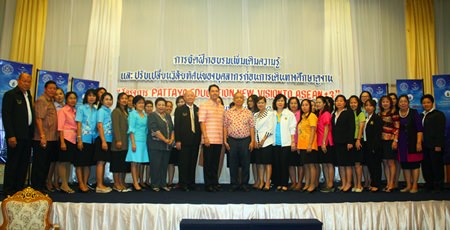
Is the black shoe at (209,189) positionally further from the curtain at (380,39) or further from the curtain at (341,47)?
the curtain at (380,39)

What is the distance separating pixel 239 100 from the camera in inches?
193

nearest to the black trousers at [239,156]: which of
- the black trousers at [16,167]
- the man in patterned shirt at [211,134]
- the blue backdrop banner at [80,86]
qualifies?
the man in patterned shirt at [211,134]

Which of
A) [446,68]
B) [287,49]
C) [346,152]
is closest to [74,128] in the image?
[346,152]

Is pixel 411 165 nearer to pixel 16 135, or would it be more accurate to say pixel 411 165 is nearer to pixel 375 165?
pixel 375 165

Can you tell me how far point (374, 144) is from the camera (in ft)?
16.1

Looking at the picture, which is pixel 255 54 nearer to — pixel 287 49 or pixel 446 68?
pixel 287 49

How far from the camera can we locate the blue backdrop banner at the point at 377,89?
22.8 ft

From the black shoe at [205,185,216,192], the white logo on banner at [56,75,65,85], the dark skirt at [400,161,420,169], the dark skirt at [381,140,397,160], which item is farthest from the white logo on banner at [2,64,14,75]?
the dark skirt at [400,161,420,169]

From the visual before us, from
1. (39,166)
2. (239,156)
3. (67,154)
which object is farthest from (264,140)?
(39,166)

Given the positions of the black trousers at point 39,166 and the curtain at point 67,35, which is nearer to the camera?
the black trousers at point 39,166

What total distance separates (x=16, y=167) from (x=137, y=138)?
4.87ft

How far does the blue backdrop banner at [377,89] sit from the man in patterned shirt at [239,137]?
3.17m

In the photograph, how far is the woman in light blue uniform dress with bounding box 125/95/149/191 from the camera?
4.86 m

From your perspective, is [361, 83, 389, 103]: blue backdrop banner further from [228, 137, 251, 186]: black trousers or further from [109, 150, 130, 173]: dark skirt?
[109, 150, 130, 173]: dark skirt
